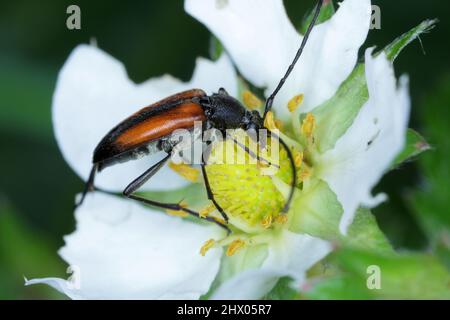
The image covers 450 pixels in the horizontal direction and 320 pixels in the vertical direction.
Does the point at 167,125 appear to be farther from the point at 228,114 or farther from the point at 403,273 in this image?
the point at 403,273

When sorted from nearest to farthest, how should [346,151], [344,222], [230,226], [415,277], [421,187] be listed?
[415,277] → [344,222] → [346,151] → [230,226] → [421,187]

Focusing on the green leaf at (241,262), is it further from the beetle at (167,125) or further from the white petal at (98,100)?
the white petal at (98,100)

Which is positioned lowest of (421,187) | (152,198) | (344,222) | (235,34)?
(421,187)

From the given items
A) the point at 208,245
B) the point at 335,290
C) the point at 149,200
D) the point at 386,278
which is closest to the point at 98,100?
the point at 149,200

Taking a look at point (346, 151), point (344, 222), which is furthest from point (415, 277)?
point (346, 151)

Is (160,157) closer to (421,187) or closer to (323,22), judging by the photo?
(323,22)

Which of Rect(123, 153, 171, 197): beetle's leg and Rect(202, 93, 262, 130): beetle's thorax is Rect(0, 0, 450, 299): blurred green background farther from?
Rect(123, 153, 171, 197): beetle's leg

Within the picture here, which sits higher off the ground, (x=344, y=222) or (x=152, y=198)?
(x=344, y=222)

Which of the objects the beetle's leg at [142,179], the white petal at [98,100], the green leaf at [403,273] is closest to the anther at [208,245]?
the beetle's leg at [142,179]
